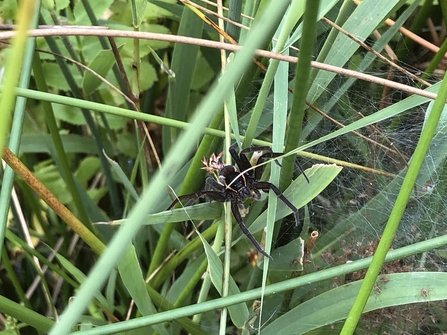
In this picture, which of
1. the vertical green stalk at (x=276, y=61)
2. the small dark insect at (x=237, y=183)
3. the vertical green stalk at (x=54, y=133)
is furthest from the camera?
the vertical green stalk at (x=54, y=133)

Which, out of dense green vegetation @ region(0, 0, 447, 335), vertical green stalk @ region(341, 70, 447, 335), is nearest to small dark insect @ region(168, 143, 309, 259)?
dense green vegetation @ region(0, 0, 447, 335)

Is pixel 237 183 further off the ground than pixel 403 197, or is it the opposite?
pixel 403 197

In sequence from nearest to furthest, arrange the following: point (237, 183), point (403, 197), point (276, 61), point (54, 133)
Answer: point (403, 197)
point (276, 61)
point (237, 183)
point (54, 133)

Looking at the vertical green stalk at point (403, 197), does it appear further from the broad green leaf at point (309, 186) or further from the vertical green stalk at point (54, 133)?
the vertical green stalk at point (54, 133)

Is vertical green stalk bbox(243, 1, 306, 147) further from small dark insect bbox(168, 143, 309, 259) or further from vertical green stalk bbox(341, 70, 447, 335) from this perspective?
vertical green stalk bbox(341, 70, 447, 335)

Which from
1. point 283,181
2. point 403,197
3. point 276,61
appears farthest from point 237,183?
point 403,197

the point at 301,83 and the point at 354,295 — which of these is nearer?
the point at 301,83

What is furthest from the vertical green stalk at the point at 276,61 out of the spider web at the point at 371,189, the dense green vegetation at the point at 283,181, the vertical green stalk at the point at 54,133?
the vertical green stalk at the point at 54,133

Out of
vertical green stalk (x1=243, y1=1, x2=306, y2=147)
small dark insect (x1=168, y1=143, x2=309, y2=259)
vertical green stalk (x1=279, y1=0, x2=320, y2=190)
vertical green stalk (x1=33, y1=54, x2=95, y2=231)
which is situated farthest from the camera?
vertical green stalk (x1=33, y1=54, x2=95, y2=231)

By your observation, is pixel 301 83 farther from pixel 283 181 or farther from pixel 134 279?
pixel 134 279
